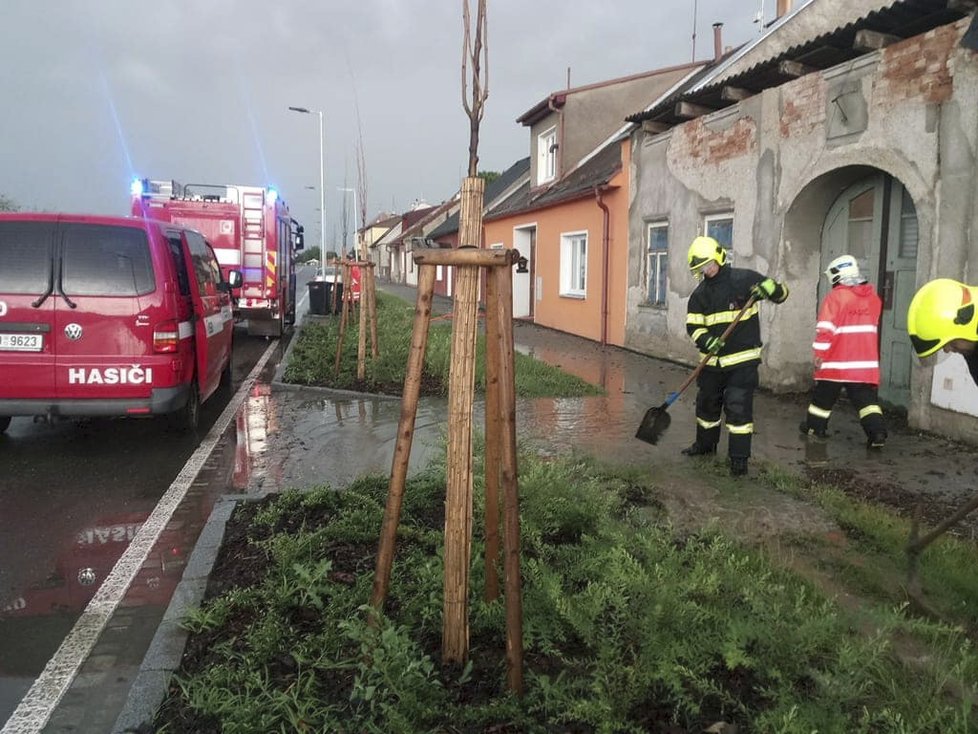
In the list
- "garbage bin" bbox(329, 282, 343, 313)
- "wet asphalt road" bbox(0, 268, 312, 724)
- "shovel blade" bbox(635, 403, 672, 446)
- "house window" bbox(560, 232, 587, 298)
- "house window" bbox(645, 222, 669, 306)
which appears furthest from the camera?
"garbage bin" bbox(329, 282, 343, 313)

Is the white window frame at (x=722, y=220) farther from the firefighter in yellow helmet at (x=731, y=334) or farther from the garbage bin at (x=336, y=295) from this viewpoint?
the garbage bin at (x=336, y=295)

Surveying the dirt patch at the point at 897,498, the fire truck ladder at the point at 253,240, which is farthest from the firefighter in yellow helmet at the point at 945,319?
the fire truck ladder at the point at 253,240

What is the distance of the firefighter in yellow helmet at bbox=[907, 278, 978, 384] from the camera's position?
3.16 meters

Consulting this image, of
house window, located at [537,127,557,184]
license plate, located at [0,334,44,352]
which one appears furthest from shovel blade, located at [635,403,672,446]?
A: house window, located at [537,127,557,184]

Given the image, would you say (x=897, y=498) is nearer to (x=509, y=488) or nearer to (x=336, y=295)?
(x=509, y=488)

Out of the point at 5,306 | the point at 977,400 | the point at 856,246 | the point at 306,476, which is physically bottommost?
the point at 306,476

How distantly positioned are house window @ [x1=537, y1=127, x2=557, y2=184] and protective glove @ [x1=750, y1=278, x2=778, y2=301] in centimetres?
1419

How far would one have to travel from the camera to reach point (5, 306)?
5.86 meters

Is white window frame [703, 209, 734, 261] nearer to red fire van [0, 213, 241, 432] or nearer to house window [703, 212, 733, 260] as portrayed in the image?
house window [703, 212, 733, 260]

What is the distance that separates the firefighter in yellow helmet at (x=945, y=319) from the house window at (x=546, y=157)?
1641 cm

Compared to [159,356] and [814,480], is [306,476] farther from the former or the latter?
[814,480]

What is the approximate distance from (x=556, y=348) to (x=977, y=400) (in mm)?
8343

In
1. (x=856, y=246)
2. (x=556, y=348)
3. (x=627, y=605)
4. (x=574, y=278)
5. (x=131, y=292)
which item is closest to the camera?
(x=627, y=605)

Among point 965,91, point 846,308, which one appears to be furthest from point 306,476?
point 965,91
